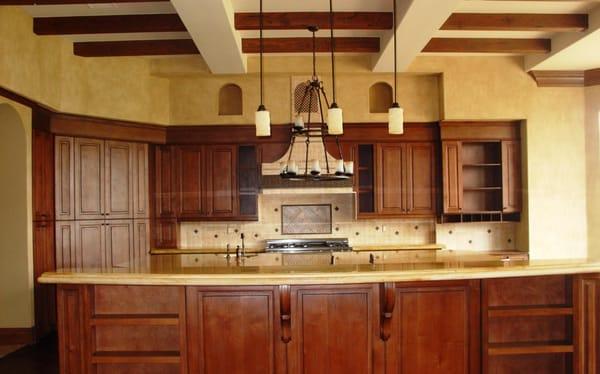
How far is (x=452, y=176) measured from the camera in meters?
6.51

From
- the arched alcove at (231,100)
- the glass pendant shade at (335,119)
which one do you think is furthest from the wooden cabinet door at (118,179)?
the glass pendant shade at (335,119)

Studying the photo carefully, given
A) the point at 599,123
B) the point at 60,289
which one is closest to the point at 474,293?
the point at 60,289

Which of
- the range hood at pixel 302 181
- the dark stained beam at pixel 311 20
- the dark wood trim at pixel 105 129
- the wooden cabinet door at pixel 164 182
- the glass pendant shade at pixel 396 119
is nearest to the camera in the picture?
the glass pendant shade at pixel 396 119

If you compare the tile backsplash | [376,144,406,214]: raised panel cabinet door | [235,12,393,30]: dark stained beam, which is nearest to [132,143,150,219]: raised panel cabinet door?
the tile backsplash

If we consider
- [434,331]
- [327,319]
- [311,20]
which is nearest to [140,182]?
[311,20]

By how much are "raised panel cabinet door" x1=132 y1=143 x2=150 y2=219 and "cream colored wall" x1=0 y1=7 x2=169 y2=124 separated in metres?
0.45

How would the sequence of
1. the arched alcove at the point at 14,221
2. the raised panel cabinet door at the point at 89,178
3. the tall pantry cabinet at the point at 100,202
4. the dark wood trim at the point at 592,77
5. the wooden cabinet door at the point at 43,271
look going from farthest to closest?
1. the dark wood trim at the point at 592,77
2. the raised panel cabinet door at the point at 89,178
3. the tall pantry cabinet at the point at 100,202
4. the wooden cabinet door at the point at 43,271
5. the arched alcove at the point at 14,221

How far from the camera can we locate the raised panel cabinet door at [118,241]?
19.9 ft

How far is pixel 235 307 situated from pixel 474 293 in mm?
1578

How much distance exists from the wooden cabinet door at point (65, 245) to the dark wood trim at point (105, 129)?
3.58 ft

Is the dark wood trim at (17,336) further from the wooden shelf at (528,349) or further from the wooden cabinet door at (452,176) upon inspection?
the wooden cabinet door at (452,176)

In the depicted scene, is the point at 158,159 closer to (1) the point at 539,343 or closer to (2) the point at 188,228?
(2) the point at 188,228

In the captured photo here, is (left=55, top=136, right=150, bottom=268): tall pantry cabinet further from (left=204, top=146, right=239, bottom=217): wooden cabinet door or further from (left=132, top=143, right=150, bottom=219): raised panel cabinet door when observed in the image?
(left=204, top=146, right=239, bottom=217): wooden cabinet door

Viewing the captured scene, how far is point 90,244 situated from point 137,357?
10.2ft
